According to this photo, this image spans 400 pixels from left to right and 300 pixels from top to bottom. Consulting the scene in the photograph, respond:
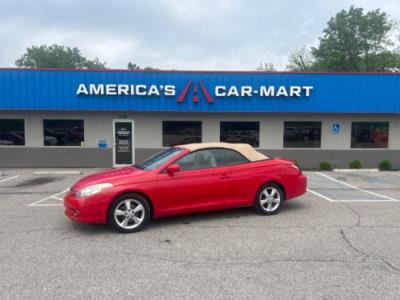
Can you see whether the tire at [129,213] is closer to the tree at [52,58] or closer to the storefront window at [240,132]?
the storefront window at [240,132]

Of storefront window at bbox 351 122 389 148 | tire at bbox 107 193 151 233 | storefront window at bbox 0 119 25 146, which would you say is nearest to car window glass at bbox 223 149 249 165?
tire at bbox 107 193 151 233

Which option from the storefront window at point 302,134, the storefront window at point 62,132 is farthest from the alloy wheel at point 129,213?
the storefront window at point 302,134

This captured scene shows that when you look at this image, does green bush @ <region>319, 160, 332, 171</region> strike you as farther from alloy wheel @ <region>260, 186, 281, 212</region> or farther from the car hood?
the car hood

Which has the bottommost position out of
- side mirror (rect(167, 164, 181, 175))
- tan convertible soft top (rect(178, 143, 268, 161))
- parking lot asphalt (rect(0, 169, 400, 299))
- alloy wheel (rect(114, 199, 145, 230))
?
parking lot asphalt (rect(0, 169, 400, 299))

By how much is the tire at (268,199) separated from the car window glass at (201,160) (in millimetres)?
1069

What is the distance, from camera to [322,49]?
1781 inches

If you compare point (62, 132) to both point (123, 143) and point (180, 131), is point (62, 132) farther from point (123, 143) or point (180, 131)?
point (180, 131)

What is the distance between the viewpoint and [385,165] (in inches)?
560

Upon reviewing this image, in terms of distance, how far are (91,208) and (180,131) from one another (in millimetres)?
9543

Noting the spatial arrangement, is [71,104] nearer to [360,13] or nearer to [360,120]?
[360,120]

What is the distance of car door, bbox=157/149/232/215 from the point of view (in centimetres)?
555

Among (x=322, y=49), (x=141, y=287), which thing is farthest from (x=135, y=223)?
(x=322, y=49)

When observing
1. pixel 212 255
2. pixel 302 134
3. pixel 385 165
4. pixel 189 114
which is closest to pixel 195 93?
pixel 189 114

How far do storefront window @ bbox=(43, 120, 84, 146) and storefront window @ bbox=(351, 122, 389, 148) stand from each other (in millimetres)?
12613
